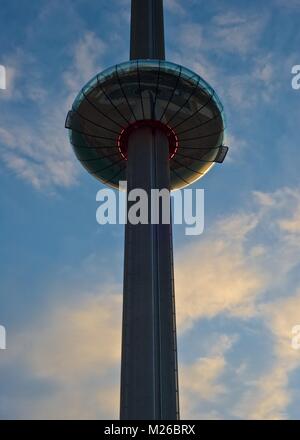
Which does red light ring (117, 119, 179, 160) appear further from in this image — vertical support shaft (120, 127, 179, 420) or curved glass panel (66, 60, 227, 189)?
vertical support shaft (120, 127, 179, 420)

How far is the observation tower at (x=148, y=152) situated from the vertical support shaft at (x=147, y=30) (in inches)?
3.7

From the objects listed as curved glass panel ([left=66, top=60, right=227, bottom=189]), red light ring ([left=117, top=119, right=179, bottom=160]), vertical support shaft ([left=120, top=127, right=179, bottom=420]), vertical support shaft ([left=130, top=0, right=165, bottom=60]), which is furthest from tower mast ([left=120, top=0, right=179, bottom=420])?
vertical support shaft ([left=130, top=0, right=165, bottom=60])

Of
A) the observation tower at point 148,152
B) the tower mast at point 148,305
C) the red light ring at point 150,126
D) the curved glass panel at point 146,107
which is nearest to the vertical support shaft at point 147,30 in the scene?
the observation tower at point 148,152

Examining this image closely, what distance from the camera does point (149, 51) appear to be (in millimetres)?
46562

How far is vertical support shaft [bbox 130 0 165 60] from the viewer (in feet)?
153

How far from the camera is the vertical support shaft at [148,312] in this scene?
30547 millimetres

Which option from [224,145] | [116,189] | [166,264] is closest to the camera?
[166,264]

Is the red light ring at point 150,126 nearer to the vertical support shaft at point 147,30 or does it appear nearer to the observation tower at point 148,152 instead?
the observation tower at point 148,152

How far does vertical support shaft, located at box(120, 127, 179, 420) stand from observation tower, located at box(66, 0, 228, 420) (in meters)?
0.06

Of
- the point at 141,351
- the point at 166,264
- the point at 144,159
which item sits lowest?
the point at 141,351

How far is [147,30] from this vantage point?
48438mm
